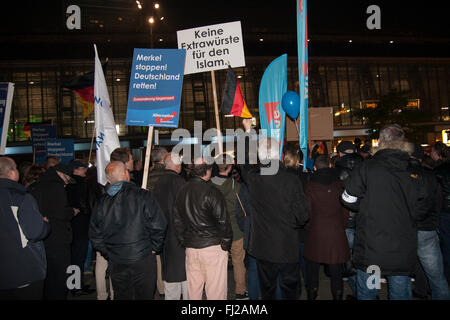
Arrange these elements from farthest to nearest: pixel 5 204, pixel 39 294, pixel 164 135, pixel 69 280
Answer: pixel 164 135
pixel 69 280
pixel 39 294
pixel 5 204

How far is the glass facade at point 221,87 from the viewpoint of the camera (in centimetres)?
2859

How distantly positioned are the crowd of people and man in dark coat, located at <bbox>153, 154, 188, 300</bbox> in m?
0.01

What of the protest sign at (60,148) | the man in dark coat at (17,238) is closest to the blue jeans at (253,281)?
the man in dark coat at (17,238)

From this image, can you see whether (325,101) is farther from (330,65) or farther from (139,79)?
(139,79)

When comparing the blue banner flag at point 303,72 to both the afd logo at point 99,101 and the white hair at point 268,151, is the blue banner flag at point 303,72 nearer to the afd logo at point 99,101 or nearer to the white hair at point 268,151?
the white hair at point 268,151

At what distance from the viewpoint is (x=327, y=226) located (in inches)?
178

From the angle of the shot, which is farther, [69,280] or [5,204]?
[69,280]

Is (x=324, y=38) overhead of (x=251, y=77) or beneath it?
overhead

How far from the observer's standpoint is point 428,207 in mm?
3721

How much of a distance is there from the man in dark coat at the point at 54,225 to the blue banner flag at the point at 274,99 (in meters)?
3.72

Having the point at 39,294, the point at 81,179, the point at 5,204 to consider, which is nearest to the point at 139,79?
the point at 81,179

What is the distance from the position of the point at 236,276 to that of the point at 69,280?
2.79m

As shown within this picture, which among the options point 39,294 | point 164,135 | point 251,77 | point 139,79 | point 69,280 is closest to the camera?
point 39,294

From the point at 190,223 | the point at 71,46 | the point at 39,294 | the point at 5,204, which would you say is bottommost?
the point at 39,294
